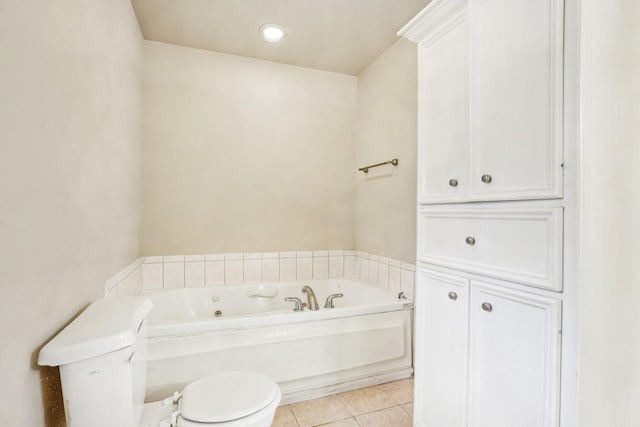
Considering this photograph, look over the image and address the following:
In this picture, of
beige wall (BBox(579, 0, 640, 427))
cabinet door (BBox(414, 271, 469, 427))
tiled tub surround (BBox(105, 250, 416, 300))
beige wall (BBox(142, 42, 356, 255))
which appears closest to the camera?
beige wall (BBox(579, 0, 640, 427))

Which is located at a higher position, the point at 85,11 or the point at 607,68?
the point at 85,11

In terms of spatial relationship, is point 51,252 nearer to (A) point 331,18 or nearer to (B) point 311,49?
(A) point 331,18

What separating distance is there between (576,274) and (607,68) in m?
0.58

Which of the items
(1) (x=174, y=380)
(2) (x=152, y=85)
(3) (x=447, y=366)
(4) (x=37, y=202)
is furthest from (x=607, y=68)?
(2) (x=152, y=85)

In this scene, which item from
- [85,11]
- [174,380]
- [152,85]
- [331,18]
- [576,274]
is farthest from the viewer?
[152,85]

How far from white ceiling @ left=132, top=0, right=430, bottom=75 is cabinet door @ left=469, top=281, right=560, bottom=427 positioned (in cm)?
198

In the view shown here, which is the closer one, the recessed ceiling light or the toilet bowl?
the toilet bowl

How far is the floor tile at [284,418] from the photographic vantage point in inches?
68.3

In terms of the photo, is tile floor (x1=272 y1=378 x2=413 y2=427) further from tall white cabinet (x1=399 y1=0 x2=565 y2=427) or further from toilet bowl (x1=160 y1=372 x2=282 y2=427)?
toilet bowl (x1=160 y1=372 x2=282 y2=427)

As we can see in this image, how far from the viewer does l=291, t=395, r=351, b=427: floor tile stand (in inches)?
69.9

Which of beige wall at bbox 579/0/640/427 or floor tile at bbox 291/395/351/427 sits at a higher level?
beige wall at bbox 579/0/640/427

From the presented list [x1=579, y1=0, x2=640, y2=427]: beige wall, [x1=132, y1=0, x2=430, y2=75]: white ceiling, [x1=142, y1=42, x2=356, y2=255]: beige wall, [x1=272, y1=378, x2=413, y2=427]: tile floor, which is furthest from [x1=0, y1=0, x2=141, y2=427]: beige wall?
[x1=579, y1=0, x2=640, y2=427]: beige wall

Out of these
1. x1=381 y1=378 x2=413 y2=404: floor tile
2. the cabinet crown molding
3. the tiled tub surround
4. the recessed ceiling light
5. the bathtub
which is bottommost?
x1=381 y1=378 x2=413 y2=404: floor tile

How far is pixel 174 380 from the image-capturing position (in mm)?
1707
